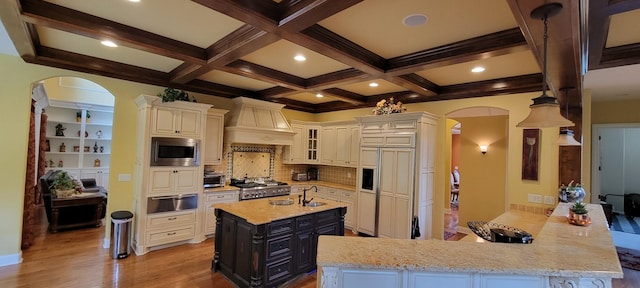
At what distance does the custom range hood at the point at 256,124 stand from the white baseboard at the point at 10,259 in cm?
306

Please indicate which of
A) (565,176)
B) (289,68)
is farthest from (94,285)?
(565,176)

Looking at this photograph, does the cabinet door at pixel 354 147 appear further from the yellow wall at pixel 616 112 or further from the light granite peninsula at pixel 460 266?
the yellow wall at pixel 616 112

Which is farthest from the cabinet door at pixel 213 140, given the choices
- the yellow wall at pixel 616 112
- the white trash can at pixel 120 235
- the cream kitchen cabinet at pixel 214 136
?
the yellow wall at pixel 616 112

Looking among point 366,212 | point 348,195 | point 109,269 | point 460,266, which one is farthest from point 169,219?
point 460,266

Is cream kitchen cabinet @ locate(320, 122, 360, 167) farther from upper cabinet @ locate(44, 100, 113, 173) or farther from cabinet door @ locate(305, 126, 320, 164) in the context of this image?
upper cabinet @ locate(44, 100, 113, 173)

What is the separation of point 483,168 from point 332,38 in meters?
4.44

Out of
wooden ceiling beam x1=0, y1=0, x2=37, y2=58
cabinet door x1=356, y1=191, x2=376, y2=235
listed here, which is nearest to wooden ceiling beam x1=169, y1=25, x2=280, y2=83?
wooden ceiling beam x1=0, y1=0, x2=37, y2=58

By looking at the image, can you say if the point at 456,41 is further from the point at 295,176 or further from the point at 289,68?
the point at 295,176

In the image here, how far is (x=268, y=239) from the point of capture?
120 inches

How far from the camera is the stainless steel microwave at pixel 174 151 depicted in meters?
4.17

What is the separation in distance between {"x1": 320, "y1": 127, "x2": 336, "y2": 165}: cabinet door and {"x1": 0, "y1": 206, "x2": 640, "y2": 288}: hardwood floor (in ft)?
9.33

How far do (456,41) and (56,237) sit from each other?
6.49 metres

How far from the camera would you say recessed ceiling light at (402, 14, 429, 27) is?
7.67 feet

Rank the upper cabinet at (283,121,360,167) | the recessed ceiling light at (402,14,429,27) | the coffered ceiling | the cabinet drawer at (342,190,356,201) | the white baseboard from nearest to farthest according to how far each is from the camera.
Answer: the coffered ceiling → the recessed ceiling light at (402,14,429,27) → the white baseboard → the cabinet drawer at (342,190,356,201) → the upper cabinet at (283,121,360,167)
